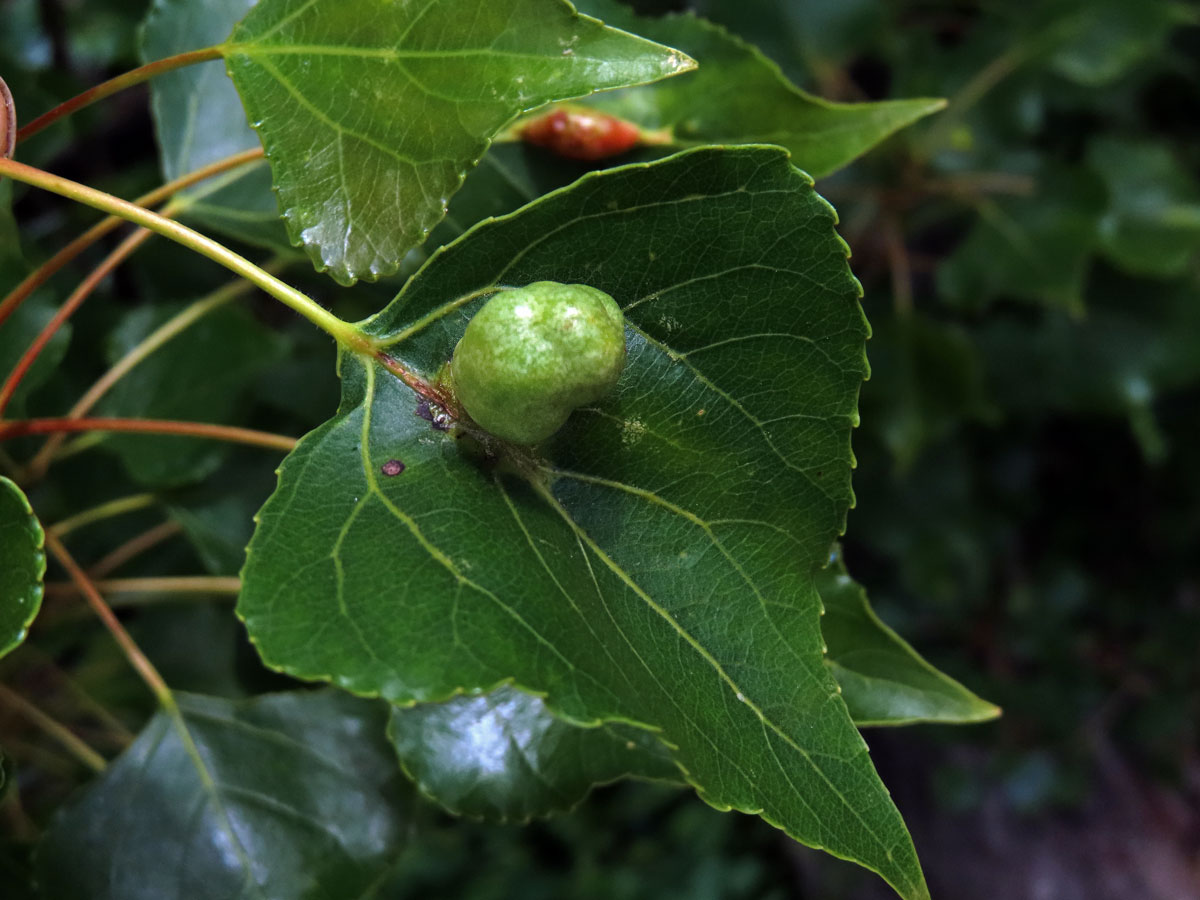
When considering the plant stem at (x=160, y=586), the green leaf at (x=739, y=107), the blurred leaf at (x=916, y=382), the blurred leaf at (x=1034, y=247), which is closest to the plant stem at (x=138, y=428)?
the plant stem at (x=160, y=586)

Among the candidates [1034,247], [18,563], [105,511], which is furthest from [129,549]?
[1034,247]

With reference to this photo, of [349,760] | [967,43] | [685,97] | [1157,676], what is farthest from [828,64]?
[1157,676]

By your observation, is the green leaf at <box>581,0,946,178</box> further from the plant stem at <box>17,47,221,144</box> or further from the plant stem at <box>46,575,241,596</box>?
the plant stem at <box>46,575,241,596</box>

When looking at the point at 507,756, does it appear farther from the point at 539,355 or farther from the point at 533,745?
the point at 539,355

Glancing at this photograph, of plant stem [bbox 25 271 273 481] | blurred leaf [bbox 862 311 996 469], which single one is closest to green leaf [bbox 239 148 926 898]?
plant stem [bbox 25 271 273 481]

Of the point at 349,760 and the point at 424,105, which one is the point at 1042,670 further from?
the point at 424,105

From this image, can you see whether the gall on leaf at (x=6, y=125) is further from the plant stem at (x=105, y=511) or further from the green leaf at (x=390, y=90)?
the plant stem at (x=105, y=511)
